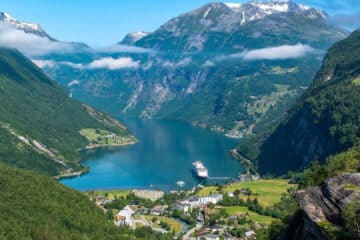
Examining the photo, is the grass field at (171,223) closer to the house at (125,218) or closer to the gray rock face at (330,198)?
the house at (125,218)

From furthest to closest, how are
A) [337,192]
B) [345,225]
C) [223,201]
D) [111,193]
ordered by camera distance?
1. [111,193]
2. [223,201]
3. [337,192]
4. [345,225]

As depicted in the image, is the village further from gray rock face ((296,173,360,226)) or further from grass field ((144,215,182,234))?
gray rock face ((296,173,360,226))

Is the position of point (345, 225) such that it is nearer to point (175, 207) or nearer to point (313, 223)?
point (313, 223)

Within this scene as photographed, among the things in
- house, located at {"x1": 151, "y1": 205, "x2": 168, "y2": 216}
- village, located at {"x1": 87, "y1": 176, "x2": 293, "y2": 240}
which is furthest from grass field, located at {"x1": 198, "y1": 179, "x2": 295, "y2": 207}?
house, located at {"x1": 151, "y1": 205, "x2": 168, "y2": 216}

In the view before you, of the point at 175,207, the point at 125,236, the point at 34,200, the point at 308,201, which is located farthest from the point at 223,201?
the point at 308,201

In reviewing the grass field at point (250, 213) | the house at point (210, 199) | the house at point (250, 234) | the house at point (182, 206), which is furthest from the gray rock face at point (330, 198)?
the house at point (210, 199)
